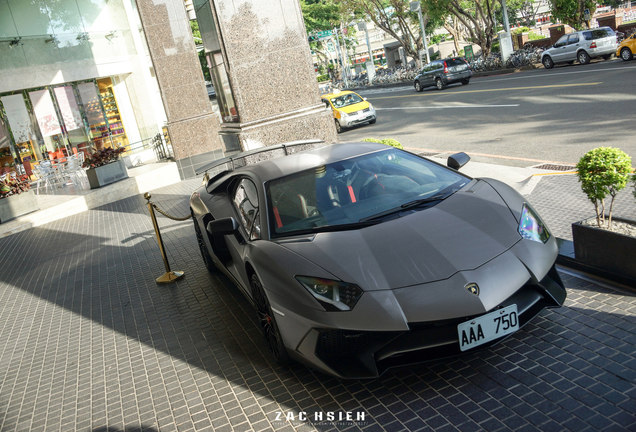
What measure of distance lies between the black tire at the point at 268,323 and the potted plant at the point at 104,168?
13.2m

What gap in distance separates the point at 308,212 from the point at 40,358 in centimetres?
327

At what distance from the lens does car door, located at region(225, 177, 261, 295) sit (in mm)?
4926

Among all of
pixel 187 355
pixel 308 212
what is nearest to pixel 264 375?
pixel 187 355

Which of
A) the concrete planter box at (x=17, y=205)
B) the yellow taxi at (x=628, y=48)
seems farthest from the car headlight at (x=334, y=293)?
the yellow taxi at (x=628, y=48)

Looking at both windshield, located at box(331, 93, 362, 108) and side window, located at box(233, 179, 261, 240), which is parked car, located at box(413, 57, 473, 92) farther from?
side window, located at box(233, 179, 261, 240)

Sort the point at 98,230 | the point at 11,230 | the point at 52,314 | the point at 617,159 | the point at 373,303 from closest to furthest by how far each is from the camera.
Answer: the point at 373,303 < the point at 617,159 < the point at 52,314 < the point at 98,230 < the point at 11,230

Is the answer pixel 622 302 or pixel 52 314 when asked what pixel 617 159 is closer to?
pixel 622 302

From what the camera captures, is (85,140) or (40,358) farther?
(85,140)

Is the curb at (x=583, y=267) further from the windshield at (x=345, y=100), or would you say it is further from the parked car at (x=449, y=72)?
the parked car at (x=449, y=72)

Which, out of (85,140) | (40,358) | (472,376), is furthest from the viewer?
(85,140)

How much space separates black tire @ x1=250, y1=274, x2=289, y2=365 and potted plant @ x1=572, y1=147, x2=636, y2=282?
9.33ft

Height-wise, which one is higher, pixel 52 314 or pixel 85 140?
pixel 85 140

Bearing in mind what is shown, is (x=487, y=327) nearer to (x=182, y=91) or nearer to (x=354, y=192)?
(x=354, y=192)

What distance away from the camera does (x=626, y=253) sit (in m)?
4.71
